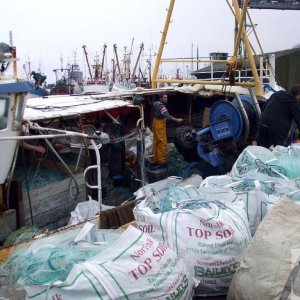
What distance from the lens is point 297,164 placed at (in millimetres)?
3525

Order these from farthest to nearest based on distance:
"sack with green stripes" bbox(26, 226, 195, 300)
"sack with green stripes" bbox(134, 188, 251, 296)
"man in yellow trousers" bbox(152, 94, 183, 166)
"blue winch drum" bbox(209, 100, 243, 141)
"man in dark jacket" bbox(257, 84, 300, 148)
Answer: "man in yellow trousers" bbox(152, 94, 183, 166) < "blue winch drum" bbox(209, 100, 243, 141) < "man in dark jacket" bbox(257, 84, 300, 148) < "sack with green stripes" bbox(134, 188, 251, 296) < "sack with green stripes" bbox(26, 226, 195, 300)

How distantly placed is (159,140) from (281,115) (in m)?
2.52

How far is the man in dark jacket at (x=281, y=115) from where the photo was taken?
5320 mm

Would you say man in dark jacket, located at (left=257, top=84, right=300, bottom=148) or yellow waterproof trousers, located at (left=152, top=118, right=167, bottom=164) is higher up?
man in dark jacket, located at (left=257, top=84, right=300, bottom=148)

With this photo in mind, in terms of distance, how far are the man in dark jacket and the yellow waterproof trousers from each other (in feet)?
7.38

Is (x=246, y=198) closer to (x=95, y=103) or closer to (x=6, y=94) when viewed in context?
(x=6, y=94)

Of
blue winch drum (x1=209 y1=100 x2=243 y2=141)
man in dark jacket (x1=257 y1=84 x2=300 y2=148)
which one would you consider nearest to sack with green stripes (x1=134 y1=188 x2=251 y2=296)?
man in dark jacket (x1=257 y1=84 x2=300 y2=148)

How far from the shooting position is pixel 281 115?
539 cm

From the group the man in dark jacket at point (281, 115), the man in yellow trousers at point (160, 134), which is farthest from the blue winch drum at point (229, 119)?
the man in yellow trousers at point (160, 134)

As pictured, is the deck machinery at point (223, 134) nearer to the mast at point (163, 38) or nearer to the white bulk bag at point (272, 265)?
the mast at point (163, 38)

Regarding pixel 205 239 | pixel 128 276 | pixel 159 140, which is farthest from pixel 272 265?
pixel 159 140

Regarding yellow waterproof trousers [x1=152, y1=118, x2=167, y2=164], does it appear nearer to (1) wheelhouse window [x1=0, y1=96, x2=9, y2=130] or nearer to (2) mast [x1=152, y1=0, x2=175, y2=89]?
(2) mast [x1=152, y1=0, x2=175, y2=89]

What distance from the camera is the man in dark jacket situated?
5.32m

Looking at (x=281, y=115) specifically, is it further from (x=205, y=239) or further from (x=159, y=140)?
(x=205, y=239)
